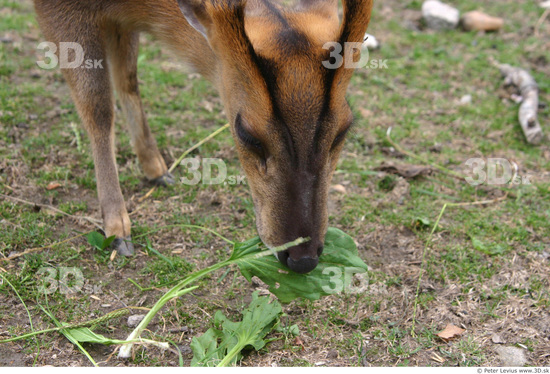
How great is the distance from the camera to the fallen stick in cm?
580

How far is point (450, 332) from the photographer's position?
3.56 meters

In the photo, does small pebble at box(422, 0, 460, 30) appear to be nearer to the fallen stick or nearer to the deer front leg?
the fallen stick

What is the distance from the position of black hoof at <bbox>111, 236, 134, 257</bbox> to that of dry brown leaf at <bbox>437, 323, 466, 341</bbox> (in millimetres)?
2159

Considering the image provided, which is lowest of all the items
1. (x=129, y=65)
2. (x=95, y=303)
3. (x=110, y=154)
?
(x=95, y=303)

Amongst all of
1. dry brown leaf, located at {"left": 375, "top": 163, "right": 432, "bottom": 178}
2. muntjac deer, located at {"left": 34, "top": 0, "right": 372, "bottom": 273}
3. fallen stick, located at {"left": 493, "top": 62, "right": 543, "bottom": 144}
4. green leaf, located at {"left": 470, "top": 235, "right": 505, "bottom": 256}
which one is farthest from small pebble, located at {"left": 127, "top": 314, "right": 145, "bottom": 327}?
fallen stick, located at {"left": 493, "top": 62, "right": 543, "bottom": 144}

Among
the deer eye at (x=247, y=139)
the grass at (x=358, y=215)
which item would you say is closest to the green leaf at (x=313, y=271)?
the grass at (x=358, y=215)

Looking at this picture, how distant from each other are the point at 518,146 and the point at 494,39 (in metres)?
2.69

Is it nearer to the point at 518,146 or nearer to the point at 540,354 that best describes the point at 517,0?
the point at 518,146

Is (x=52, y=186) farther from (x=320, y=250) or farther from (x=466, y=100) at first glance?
(x=466, y=100)

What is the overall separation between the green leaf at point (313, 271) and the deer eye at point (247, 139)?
1.84 ft

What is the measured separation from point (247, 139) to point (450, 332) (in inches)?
66.5

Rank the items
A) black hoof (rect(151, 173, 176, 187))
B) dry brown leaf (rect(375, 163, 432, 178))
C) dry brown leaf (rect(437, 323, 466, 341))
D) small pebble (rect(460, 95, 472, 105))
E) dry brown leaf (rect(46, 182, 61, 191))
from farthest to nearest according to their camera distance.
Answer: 1. small pebble (rect(460, 95, 472, 105))
2. dry brown leaf (rect(375, 163, 432, 178))
3. black hoof (rect(151, 173, 176, 187))
4. dry brown leaf (rect(46, 182, 61, 191))
5. dry brown leaf (rect(437, 323, 466, 341))

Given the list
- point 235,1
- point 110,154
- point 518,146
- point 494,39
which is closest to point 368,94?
point 518,146

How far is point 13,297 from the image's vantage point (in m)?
3.62
